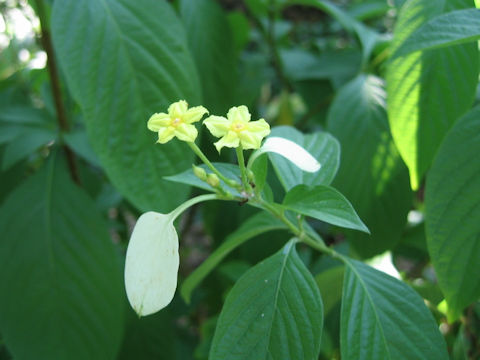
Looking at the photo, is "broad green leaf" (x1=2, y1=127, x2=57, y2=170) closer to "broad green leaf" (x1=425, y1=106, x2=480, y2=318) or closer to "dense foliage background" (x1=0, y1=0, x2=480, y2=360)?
"dense foliage background" (x1=0, y1=0, x2=480, y2=360)

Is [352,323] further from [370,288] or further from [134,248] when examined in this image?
[134,248]

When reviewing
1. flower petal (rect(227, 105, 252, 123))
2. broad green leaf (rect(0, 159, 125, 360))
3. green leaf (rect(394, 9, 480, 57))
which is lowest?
broad green leaf (rect(0, 159, 125, 360))

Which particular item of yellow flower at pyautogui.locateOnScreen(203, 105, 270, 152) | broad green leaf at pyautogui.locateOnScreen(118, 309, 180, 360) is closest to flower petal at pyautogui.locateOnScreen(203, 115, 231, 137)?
yellow flower at pyautogui.locateOnScreen(203, 105, 270, 152)

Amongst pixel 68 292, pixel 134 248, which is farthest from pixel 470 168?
pixel 68 292

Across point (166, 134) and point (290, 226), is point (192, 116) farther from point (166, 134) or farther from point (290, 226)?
point (290, 226)

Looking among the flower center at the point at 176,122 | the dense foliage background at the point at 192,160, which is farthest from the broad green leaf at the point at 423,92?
the flower center at the point at 176,122
